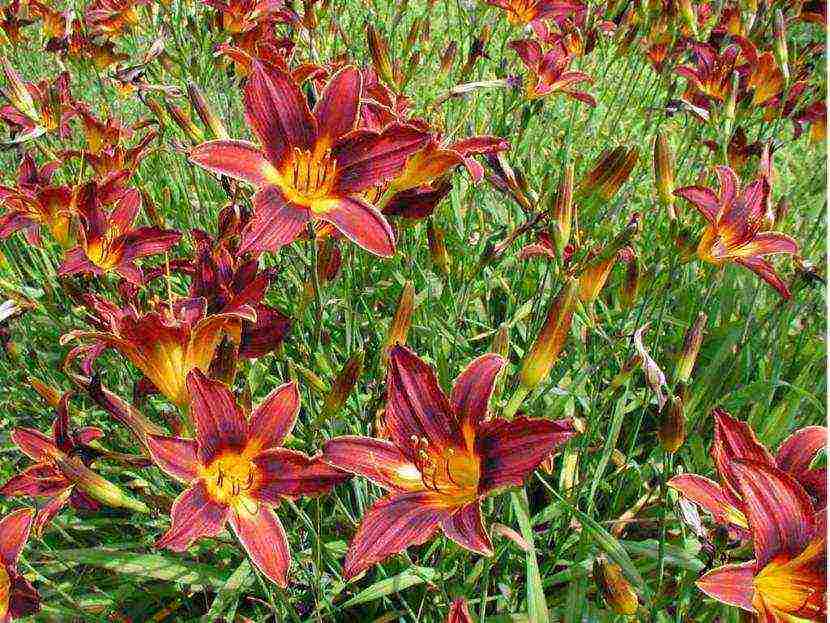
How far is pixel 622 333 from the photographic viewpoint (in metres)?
2.00

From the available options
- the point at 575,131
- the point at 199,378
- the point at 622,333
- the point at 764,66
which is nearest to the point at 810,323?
the point at 764,66

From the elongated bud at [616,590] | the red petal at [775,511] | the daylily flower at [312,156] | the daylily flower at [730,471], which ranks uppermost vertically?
the daylily flower at [312,156]

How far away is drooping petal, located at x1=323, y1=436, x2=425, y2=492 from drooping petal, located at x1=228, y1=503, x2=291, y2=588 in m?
0.17

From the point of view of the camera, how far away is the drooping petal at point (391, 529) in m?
1.12

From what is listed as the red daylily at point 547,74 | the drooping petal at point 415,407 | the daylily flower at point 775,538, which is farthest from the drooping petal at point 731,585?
the red daylily at point 547,74

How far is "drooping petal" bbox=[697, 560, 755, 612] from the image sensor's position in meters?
0.97

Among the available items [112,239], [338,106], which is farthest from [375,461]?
[112,239]

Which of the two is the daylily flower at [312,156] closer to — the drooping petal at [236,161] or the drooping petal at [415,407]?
the drooping petal at [236,161]

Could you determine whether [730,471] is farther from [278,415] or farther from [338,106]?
[338,106]

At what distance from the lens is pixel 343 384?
150 centimetres

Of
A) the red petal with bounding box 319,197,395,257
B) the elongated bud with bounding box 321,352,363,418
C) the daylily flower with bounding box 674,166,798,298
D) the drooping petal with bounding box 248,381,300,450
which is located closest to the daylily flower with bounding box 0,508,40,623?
the drooping petal with bounding box 248,381,300,450

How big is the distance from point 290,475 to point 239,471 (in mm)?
132

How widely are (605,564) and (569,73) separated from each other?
5.66ft

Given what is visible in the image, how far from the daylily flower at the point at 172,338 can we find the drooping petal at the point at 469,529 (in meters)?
0.48
